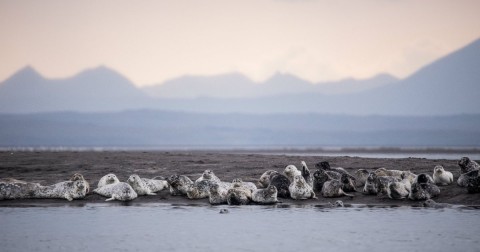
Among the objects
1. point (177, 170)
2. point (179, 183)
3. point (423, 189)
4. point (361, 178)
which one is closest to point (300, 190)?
point (361, 178)

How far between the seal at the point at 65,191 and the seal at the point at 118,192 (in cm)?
67

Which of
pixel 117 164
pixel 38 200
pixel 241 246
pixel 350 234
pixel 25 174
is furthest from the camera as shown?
pixel 117 164

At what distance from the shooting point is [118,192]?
73.7 ft

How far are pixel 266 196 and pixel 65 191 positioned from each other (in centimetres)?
679

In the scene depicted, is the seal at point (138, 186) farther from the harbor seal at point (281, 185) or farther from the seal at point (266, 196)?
the harbor seal at point (281, 185)

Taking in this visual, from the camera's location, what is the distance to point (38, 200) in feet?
74.2

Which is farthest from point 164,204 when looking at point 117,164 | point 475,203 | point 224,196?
point 117,164

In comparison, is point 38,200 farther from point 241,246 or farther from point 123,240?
point 241,246

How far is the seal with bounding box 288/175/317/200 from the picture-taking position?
22.0 metres

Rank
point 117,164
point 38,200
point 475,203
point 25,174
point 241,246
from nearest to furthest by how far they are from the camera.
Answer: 1. point 241,246
2. point 475,203
3. point 38,200
4. point 25,174
5. point 117,164

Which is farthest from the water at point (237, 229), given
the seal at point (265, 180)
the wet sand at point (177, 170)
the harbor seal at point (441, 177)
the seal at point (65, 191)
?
the harbor seal at point (441, 177)

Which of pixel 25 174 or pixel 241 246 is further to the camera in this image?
pixel 25 174

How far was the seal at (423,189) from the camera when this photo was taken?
69.9 ft

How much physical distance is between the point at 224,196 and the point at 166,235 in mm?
6087
